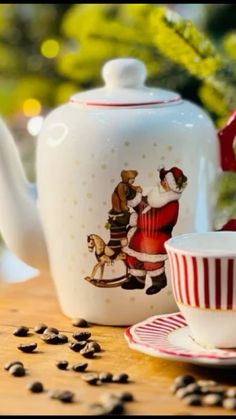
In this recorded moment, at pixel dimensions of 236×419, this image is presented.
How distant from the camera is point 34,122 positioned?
3.85 ft

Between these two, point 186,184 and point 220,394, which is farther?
point 186,184

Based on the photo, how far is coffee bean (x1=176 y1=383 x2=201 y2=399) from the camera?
703 mm

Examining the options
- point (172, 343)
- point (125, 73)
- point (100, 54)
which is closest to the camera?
point (172, 343)

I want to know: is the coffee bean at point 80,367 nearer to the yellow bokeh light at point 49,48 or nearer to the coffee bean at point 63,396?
the coffee bean at point 63,396

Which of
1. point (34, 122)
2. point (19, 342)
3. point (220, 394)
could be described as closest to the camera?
point (220, 394)

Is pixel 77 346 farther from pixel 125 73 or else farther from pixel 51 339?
pixel 125 73

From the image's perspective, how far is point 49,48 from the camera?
1298 millimetres

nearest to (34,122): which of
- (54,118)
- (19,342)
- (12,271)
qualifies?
(12,271)

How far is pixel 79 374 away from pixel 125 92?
0.85 ft

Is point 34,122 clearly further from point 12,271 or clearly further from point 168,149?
point 168,149

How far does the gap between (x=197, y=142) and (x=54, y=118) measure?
0.41ft

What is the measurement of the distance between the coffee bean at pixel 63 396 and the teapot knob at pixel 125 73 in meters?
0.30

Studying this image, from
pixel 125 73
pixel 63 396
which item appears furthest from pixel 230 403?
pixel 125 73

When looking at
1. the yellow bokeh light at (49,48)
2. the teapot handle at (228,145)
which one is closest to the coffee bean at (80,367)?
the teapot handle at (228,145)
